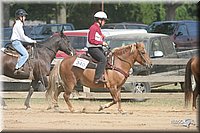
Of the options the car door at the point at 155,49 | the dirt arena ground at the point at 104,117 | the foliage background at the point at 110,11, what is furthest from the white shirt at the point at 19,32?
the foliage background at the point at 110,11

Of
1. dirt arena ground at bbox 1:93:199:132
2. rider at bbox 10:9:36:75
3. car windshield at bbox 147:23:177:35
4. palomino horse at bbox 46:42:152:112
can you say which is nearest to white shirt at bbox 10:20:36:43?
rider at bbox 10:9:36:75

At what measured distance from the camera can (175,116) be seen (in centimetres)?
1558

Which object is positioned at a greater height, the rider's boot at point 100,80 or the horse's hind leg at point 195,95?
the rider's boot at point 100,80

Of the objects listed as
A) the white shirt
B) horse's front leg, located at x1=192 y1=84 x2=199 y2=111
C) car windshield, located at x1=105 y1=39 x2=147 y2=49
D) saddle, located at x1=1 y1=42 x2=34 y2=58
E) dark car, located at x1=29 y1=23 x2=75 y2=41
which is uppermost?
dark car, located at x1=29 y1=23 x2=75 y2=41

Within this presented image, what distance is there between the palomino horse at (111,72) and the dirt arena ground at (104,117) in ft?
2.27

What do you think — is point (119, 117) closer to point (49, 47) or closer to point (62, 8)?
point (49, 47)

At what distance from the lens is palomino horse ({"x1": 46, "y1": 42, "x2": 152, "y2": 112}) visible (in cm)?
1606

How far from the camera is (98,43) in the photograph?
1569 cm

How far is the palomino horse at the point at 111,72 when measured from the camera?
16062 millimetres

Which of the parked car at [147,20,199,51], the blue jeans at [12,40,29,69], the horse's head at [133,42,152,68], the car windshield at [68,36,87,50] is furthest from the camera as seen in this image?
the parked car at [147,20,199,51]

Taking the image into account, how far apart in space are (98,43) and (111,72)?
2.93 feet

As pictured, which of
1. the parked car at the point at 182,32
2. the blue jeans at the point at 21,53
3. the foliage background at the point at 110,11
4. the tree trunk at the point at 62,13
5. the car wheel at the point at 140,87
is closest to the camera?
the blue jeans at the point at 21,53

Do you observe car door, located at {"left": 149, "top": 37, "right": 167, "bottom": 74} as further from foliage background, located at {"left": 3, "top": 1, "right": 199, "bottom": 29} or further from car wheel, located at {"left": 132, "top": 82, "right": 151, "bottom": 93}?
foliage background, located at {"left": 3, "top": 1, "right": 199, "bottom": 29}

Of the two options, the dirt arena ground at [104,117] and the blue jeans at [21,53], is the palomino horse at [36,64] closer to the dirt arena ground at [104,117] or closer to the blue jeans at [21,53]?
the blue jeans at [21,53]
